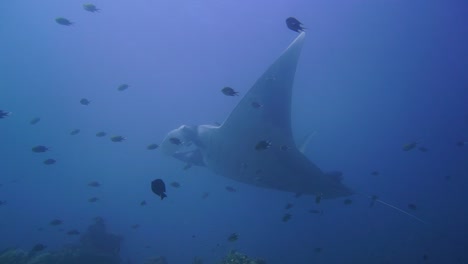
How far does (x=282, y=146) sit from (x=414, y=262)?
68.1ft

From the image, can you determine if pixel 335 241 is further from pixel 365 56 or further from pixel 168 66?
pixel 168 66

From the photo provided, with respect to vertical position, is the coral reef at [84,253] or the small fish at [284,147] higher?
the small fish at [284,147]

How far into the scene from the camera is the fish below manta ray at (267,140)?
713 centimetres

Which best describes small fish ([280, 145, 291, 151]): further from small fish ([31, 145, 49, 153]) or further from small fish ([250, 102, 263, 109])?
small fish ([31, 145, 49, 153])

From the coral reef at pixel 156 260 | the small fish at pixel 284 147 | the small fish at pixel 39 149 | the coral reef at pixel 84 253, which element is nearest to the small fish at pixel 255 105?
the small fish at pixel 284 147

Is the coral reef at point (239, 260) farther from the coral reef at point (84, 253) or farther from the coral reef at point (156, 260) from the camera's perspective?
the coral reef at point (84, 253)

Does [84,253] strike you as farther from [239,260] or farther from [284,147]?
[284,147]

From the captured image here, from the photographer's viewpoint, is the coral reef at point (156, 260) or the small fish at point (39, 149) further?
the coral reef at point (156, 260)

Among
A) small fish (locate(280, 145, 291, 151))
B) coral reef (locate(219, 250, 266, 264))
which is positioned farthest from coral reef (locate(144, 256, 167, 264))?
small fish (locate(280, 145, 291, 151))

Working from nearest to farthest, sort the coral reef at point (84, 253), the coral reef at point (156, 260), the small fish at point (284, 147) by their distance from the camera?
the small fish at point (284, 147) < the coral reef at point (84, 253) < the coral reef at point (156, 260)

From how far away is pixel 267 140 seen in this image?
26.3ft

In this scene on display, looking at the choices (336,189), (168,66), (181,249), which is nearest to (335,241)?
(181,249)

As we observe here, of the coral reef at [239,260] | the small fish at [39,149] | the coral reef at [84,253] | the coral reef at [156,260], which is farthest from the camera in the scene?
the coral reef at [156,260]

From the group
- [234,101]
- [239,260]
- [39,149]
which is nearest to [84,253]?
[39,149]
